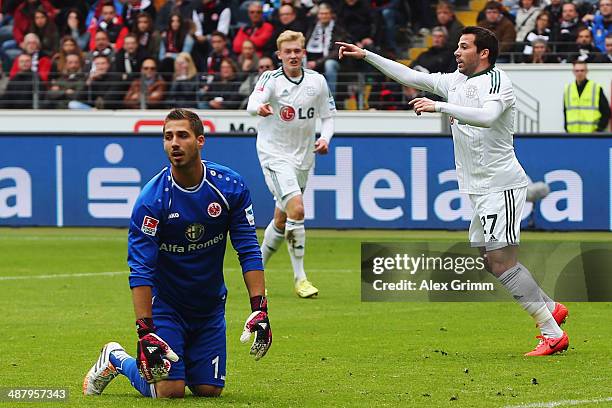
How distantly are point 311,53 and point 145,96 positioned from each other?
122 inches

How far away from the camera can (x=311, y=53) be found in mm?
24156

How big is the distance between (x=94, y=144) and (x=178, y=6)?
665 centimetres

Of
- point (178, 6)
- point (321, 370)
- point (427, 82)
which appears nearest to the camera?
point (321, 370)

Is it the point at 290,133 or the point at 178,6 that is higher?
the point at 178,6

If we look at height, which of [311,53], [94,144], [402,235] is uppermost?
[311,53]

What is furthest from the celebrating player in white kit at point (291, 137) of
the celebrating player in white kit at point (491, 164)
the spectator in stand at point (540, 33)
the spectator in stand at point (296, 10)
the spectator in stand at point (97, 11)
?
the spectator in stand at point (97, 11)

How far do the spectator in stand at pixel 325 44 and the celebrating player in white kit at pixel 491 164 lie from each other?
529 inches

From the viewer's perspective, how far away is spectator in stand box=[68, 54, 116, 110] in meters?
25.2

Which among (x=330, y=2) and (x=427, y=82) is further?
(x=330, y=2)

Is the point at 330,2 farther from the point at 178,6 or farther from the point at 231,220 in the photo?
the point at 231,220

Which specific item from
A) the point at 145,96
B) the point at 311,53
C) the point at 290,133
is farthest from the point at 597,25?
the point at 290,133

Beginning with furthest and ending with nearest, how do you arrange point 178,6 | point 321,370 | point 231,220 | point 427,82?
point 178,6 < point 427,82 < point 321,370 < point 231,220

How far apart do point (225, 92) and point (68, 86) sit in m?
3.36

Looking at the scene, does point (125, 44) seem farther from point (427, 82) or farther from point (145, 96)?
point (427, 82)
